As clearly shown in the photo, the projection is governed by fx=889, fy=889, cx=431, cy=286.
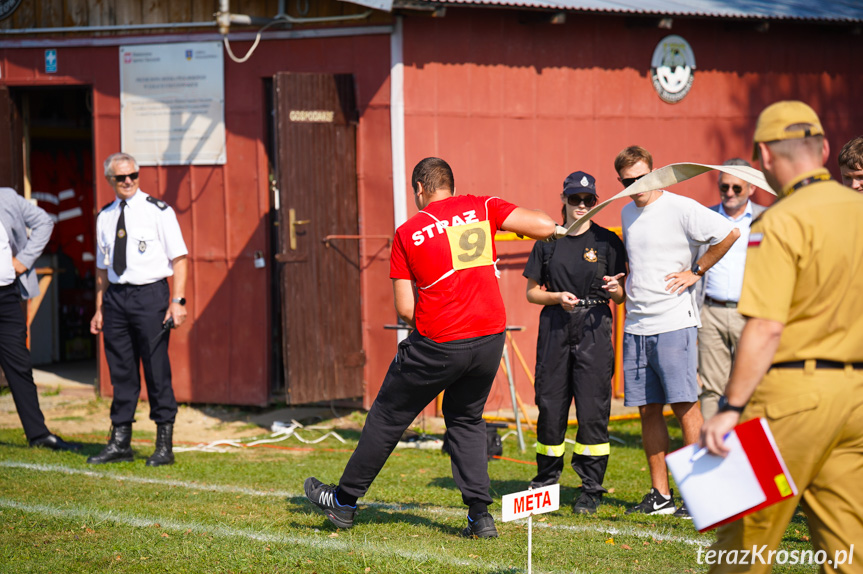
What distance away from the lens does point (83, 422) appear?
9.02m

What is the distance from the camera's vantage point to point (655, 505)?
18.1 ft

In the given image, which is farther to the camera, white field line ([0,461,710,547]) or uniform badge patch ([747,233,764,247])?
white field line ([0,461,710,547])

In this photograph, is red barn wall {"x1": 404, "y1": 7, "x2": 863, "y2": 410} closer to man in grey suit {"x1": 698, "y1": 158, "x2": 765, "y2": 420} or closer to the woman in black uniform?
man in grey suit {"x1": 698, "y1": 158, "x2": 765, "y2": 420}

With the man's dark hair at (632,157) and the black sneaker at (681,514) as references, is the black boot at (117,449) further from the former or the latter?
the man's dark hair at (632,157)

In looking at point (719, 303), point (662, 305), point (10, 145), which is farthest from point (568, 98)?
point (10, 145)

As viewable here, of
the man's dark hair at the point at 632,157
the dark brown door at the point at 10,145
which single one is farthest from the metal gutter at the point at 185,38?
the man's dark hair at the point at 632,157

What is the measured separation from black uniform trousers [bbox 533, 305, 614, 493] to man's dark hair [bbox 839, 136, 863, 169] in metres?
1.78

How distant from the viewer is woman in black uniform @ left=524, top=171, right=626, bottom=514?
225 inches

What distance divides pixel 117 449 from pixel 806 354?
18.4 feet

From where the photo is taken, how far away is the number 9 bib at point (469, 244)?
4812 millimetres

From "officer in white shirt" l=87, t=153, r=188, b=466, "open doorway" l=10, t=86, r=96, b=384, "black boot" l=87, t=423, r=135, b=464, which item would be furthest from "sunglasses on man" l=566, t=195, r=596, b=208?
"open doorway" l=10, t=86, r=96, b=384

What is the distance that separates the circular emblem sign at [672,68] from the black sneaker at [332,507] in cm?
659

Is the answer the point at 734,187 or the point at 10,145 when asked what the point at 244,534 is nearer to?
the point at 734,187

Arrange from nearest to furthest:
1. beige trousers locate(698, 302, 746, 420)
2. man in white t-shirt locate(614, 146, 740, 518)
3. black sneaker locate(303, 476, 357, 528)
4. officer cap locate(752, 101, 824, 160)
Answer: officer cap locate(752, 101, 824, 160)
black sneaker locate(303, 476, 357, 528)
man in white t-shirt locate(614, 146, 740, 518)
beige trousers locate(698, 302, 746, 420)
